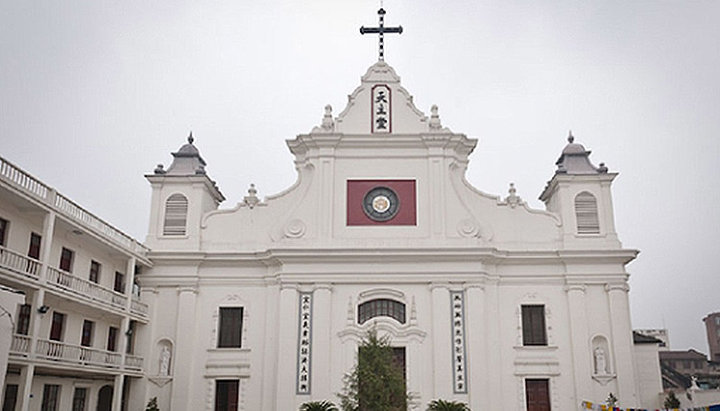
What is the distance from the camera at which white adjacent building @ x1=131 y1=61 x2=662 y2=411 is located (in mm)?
26141

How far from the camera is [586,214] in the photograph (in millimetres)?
28203

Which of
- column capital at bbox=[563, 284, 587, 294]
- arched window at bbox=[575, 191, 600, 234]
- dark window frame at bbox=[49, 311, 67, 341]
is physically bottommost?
dark window frame at bbox=[49, 311, 67, 341]

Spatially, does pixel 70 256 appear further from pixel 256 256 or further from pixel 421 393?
pixel 421 393

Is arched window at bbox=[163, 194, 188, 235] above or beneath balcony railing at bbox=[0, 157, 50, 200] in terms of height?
above

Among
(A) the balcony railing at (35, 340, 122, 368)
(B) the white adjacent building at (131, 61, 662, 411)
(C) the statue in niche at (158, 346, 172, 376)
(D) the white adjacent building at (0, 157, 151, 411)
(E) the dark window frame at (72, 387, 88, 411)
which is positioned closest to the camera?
(D) the white adjacent building at (0, 157, 151, 411)

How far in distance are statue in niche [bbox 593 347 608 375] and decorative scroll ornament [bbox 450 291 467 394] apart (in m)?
4.97

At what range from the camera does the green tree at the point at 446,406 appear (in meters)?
23.2

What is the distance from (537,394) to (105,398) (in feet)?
52.4

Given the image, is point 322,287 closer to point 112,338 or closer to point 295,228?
point 295,228

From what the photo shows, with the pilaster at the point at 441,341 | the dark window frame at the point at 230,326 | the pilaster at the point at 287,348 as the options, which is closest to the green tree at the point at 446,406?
the pilaster at the point at 441,341

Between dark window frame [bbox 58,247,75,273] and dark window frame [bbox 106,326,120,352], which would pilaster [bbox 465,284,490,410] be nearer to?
dark window frame [bbox 106,326,120,352]

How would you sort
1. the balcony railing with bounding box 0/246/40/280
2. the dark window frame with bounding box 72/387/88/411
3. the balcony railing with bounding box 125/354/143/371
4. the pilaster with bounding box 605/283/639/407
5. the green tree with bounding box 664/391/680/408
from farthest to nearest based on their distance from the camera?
1. the pilaster with bounding box 605/283/639/407
2. the balcony railing with bounding box 125/354/143/371
3. the green tree with bounding box 664/391/680/408
4. the dark window frame with bounding box 72/387/88/411
5. the balcony railing with bounding box 0/246/40/280

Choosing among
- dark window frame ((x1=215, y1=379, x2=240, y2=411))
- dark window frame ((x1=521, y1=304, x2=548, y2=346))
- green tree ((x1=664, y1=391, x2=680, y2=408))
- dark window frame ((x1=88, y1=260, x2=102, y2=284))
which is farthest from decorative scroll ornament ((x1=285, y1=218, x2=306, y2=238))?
green tree ((x1=664, y1=391, x2=680, y2=408))

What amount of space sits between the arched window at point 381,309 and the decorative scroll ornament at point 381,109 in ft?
23.1
